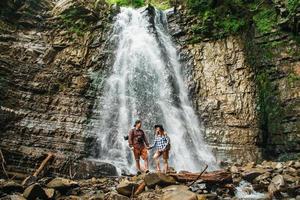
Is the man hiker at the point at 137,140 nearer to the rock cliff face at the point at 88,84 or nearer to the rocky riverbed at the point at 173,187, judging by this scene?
the rocky riverbed at the point at 173,187

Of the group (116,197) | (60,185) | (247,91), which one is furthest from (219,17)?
(116,197)

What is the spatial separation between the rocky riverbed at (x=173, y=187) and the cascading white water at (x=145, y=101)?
3579 millimetres

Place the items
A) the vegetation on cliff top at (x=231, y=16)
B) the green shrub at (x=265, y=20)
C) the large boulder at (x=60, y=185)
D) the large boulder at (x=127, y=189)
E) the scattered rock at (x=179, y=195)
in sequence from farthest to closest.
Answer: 1. the vegetation on cliff top at (x=231, y=16)
2. the green shrub at (x=265, y=20)
3. the large boulder at (x=60, y=185)
4. the large boulder at (x=127, y=189)
5. the scattered rock at (x=179, y=195)

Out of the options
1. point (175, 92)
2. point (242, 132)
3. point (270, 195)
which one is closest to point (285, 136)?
point (242, 132)

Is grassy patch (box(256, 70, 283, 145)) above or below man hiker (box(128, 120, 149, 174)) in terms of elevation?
above

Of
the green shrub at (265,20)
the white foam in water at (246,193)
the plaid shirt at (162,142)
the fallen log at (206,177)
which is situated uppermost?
the green shrub at (265,20)

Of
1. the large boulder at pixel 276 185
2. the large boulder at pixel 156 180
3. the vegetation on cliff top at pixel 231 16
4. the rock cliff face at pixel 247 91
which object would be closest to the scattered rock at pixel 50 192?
the large boulder at pixel 156 180

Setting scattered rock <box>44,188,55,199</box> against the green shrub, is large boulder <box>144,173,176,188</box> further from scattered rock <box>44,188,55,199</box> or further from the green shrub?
the green shrub

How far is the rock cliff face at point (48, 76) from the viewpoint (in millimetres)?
15281

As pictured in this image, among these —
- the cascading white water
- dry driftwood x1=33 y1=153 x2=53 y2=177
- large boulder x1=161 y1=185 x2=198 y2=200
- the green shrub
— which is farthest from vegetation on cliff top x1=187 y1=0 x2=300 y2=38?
large boulder x1=161 y1=185 x2=198 y2=200

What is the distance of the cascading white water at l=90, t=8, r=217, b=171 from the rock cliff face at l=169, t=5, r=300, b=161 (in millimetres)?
818

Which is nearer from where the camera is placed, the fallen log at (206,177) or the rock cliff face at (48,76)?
the fallen log at (206,177)

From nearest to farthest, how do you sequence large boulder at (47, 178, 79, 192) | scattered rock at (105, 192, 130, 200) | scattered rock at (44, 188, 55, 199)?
scattered rock at (105, 192, 130, 200) < scattered rock at (44, 188, 55, 199) < large boulder at (47, 178, 79, 192)

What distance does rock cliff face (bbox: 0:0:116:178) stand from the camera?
15.3 metres
